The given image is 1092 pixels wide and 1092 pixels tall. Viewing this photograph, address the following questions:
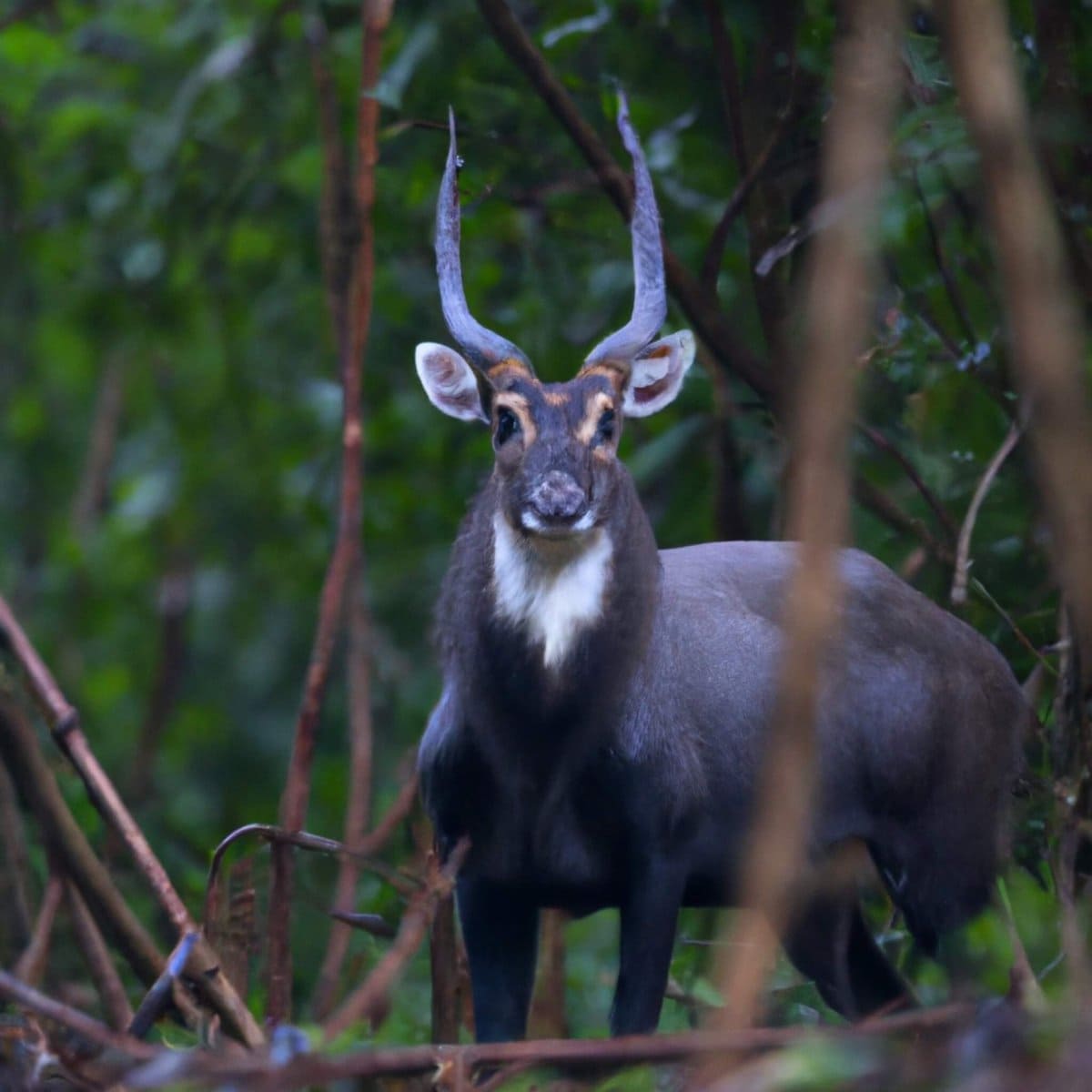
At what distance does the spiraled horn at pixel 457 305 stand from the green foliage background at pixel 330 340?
96 cm

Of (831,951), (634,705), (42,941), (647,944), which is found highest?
(634,705)

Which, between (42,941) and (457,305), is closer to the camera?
(42,941)

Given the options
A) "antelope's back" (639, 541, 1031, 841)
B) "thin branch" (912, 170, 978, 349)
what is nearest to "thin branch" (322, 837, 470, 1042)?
"antelope's back" (639, 541, 1031, 841)

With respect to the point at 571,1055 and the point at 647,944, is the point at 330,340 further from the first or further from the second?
the point at 571,1055

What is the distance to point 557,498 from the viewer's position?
542 cm

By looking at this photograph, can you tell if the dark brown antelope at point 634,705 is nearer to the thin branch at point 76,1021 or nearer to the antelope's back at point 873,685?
the antelope's back at point 873,685

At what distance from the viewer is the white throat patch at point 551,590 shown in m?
5.61

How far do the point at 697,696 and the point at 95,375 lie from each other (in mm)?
8334

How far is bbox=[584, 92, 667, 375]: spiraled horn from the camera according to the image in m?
5.95

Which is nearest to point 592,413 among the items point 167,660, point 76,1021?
point 76,1021

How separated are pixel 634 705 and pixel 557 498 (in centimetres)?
71

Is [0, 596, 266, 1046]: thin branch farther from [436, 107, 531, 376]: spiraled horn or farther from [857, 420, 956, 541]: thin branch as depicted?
[857, 420, 956, 541]: thin branch

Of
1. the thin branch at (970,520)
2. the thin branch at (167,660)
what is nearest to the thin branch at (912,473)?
the thin branch at (970,520)

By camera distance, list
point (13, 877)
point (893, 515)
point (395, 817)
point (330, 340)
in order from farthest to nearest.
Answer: point (330, 340) < point (395, 817) < point (893, 515) < point (13, 877)
